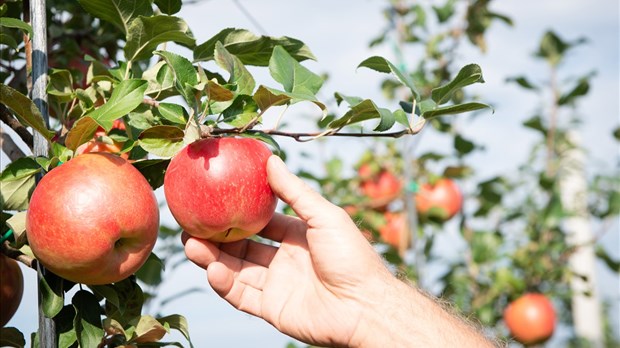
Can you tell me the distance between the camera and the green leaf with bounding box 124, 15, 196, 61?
100 centimetres

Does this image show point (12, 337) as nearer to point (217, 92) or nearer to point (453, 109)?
point (217, 92)

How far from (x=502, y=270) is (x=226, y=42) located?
2.49m

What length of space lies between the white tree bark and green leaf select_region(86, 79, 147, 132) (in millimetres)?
2730

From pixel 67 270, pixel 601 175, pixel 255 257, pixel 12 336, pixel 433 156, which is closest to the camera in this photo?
pixel 67 270

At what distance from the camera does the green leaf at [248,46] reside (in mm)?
1071

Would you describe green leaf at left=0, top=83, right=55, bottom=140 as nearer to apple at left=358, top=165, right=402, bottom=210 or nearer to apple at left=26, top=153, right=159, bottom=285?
apple at left=26, top=153, right=159, bottom=285

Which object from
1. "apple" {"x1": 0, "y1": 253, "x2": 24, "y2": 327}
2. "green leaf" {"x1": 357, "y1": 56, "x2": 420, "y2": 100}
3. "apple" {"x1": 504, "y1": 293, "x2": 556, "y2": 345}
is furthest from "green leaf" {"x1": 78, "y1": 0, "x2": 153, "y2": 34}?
"apple" {"x1": 504, "y1": 293, "x2": 556, "y2": 345}

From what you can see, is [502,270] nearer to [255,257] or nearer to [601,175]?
[601,175]

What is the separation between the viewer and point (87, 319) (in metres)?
1.00

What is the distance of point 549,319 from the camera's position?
3.21 metres

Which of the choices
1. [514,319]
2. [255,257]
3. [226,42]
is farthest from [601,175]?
[226,42]

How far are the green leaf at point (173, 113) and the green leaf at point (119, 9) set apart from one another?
176mm

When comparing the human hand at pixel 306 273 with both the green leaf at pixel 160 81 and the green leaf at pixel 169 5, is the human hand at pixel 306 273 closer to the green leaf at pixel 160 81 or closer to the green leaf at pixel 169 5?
the green leaf at pixel 160 81

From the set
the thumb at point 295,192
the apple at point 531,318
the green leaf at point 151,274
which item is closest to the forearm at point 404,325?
the thumb at point 295,192
